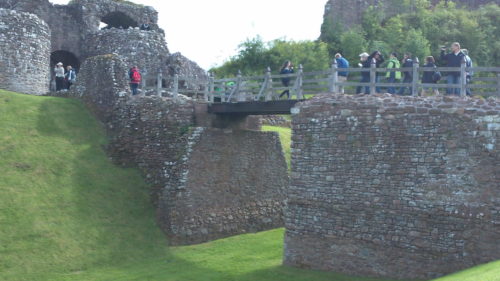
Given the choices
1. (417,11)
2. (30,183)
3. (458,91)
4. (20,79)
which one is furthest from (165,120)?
(417,11)

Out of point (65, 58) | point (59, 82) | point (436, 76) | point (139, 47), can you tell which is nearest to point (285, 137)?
point (139, 47)

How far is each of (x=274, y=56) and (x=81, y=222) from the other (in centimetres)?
2689

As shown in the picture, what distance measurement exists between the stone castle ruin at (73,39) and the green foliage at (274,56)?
898 centimetres

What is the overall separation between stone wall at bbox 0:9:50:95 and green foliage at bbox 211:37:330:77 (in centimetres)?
1757

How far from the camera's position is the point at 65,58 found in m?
36.7

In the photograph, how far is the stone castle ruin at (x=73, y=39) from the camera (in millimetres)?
26375

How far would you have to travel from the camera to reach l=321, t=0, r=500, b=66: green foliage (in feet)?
147

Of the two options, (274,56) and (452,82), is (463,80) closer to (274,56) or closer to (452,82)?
(452,82)

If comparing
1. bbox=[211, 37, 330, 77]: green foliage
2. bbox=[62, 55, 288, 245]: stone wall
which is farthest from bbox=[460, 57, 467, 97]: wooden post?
bbox=[211, 37, 330, 77]: green foliage

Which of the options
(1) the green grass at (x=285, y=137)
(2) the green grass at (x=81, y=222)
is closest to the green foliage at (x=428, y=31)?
(1) the green grass at (x=285, y=137)

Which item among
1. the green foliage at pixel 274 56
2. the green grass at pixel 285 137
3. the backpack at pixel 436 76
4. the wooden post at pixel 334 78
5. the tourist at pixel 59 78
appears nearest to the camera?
the backpack at pixel 436 76

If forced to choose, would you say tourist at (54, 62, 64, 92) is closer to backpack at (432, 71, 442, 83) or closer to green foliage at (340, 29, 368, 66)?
backpack at (432, 71, 442, 83)

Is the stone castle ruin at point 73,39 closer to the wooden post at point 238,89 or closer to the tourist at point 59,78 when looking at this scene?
the tourist at point 59,78

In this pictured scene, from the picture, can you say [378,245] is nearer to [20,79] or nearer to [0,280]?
[0,280]
